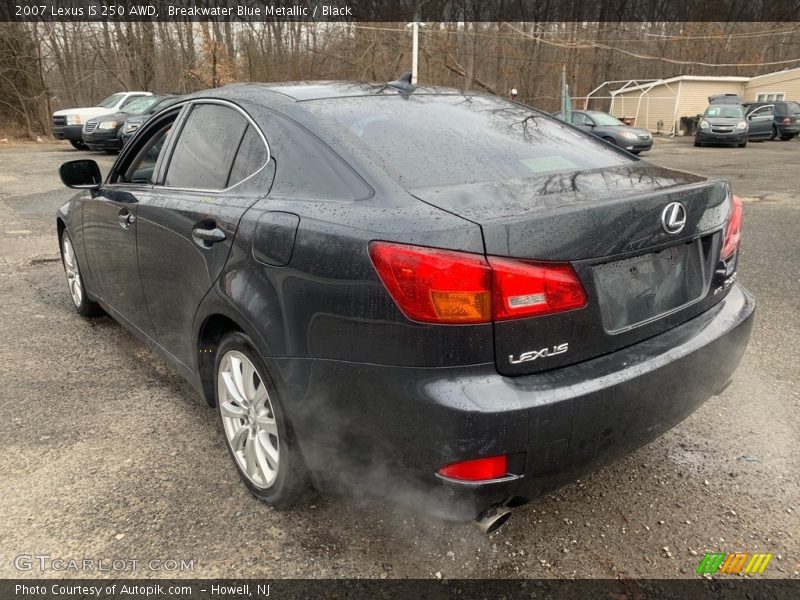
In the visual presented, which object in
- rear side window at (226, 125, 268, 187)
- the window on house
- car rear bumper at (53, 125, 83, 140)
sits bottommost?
the window on house

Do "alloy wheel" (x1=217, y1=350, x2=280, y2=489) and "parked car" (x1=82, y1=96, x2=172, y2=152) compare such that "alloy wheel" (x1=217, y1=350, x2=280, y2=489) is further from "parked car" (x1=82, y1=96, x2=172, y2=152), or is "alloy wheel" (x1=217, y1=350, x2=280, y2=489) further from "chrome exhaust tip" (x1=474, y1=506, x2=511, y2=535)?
"parked car" (x1=82, y1=96, x2=172, y2=152)

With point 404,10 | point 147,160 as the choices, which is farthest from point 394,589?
point 404,10

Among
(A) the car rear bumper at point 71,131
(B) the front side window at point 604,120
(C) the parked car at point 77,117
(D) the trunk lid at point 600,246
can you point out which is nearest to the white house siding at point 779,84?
(B) the front side window at point 604,120

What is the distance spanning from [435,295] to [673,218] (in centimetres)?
89

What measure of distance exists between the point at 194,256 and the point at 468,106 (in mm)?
1394

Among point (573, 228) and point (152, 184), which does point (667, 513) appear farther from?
point (152, 184)

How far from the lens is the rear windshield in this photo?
217cm

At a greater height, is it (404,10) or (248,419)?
(404,10)

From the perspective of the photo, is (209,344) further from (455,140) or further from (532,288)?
(532,288)

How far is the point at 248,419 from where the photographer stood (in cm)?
240

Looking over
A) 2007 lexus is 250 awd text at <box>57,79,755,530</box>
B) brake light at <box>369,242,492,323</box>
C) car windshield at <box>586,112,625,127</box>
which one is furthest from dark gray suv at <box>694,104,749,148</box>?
brake light at <box>369,242,492,323</box>

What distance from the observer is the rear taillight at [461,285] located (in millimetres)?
1674

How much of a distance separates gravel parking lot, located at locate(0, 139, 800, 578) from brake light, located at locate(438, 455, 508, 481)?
1.16 feet

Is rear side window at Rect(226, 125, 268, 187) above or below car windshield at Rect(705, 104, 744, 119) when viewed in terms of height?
above
